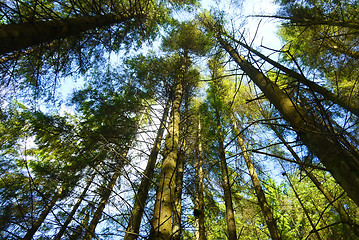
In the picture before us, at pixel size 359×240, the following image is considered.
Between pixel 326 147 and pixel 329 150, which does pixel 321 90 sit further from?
pixel 329 150

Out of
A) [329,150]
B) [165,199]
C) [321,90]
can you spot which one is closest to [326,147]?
[329,150]

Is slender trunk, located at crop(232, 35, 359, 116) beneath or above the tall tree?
above

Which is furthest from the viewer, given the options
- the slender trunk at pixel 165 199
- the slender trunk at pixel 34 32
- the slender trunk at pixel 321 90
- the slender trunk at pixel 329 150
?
the slender trunk at pixel 34 32

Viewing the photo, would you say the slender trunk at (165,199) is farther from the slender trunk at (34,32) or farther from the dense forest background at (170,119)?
the slender trunk at (34,32)

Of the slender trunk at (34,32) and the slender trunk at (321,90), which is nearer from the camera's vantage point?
the slender trunk at (321,90)

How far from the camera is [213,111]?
7.05 m

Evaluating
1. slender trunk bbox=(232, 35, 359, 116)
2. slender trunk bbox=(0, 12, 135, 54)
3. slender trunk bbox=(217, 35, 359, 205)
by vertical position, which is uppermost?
slender trunk bbox=(0, 12, 135, 54)

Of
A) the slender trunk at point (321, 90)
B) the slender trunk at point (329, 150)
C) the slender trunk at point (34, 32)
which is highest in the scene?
the slender trunk at point (34, 32)

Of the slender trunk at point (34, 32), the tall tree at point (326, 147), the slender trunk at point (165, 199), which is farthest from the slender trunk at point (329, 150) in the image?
the slender trunk at point (34, 32)

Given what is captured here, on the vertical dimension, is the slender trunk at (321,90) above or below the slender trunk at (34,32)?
below

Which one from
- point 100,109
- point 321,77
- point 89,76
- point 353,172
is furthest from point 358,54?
point 89,76

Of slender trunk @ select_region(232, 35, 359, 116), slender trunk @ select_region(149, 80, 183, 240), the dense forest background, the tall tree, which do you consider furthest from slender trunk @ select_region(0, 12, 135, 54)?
the tall tree

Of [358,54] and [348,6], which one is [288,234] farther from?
[348,6]

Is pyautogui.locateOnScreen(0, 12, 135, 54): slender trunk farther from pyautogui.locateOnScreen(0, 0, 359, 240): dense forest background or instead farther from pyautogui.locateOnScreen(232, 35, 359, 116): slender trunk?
pyautogui.locateOnScreen(232, 35, 359, 116): slender trunk
